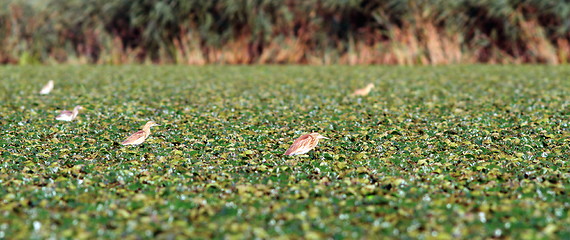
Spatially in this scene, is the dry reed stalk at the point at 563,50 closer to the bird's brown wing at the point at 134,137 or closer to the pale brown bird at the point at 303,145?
the pale brown bird at the point at 303,145

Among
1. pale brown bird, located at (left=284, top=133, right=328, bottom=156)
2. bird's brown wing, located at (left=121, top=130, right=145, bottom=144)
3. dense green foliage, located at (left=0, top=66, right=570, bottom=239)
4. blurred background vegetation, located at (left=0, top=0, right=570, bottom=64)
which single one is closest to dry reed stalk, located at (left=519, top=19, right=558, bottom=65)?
blurred background vegetation, located at (left=0, top=0, right=570, bottom=64)

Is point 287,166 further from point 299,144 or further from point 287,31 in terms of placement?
point 287,31

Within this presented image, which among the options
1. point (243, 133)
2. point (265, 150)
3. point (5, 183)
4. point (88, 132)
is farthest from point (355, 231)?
point (88, 132)

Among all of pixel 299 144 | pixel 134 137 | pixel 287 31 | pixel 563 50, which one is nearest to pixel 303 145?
pixel 299 144

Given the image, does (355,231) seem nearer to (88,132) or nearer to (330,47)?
(88,132)

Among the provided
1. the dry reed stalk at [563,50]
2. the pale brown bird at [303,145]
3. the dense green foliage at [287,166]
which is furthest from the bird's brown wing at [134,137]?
the dry reed stalk at [563,50]

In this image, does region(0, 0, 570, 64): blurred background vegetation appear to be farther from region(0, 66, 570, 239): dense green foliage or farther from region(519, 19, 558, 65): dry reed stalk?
region(0, 66, 570, 239): dense green foliage
